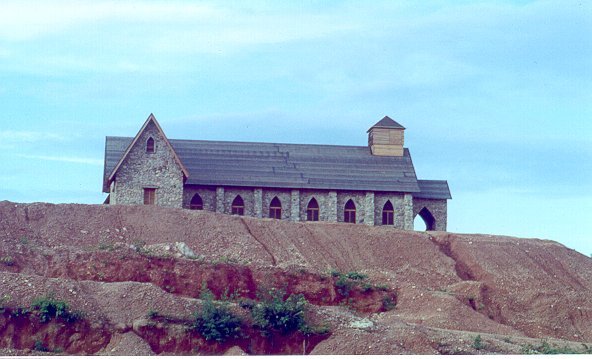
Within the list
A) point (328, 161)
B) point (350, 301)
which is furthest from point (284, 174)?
point (350, 301)

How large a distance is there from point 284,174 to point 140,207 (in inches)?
458

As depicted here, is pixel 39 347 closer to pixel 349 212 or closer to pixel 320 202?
pixel 320 202

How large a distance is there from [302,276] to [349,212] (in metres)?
20.3

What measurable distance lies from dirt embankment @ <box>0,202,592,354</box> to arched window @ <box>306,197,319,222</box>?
6.32 m

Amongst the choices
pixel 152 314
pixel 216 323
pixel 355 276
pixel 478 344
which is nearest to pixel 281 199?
pixel 355 276

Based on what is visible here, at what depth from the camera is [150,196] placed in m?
56.4

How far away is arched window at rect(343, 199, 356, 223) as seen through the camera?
61.2 m

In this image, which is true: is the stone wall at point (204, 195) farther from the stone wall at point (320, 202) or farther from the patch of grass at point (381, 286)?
the patch of grass at point (381, 286)

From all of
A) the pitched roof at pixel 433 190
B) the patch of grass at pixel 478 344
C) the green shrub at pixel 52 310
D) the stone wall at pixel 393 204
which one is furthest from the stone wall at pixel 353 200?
the green shrub at pixel 52 310

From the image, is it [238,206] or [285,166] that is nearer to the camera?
[238,206]

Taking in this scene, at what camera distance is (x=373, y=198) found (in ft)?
201

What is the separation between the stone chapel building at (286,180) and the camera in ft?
186

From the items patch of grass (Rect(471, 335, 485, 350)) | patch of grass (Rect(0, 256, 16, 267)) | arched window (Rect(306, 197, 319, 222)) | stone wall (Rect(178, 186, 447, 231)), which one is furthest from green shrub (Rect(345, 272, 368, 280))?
arched window (Rect(306, 197, 319, 222))

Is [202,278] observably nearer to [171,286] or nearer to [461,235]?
[171,286]
